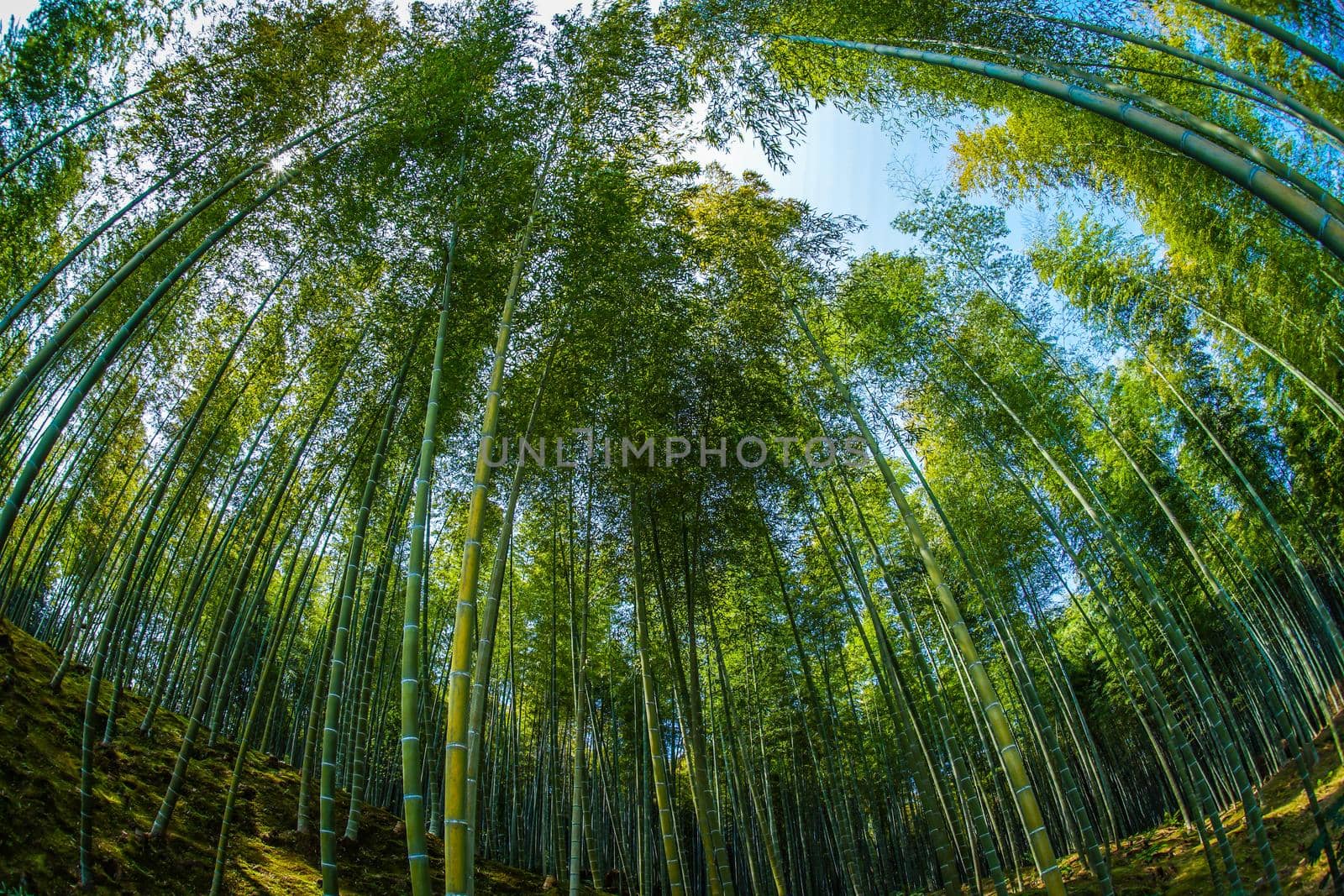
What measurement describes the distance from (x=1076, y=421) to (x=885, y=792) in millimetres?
9386

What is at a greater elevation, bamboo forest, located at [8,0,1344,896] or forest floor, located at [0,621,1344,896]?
bamboo forest, located at [8,0,1344,896]

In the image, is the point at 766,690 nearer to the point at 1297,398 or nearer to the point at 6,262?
the point at 1297,398

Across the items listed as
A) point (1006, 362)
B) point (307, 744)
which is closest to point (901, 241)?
point (1006, 362)

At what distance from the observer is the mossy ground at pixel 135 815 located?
3086 millimetres

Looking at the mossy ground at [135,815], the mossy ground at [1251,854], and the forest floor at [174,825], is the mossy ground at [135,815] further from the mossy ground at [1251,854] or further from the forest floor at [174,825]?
the mossy ground at [1251,854]

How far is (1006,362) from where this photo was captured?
21.0ft

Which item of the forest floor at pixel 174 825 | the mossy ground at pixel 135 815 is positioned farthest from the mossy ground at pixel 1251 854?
the mossy ground at pixel 135 815

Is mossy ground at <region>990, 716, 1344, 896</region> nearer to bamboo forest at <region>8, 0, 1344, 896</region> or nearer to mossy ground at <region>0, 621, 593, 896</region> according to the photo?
bamboo forest at <region>8, 0, 1344, 896</region>

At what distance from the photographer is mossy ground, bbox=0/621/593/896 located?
309 cm

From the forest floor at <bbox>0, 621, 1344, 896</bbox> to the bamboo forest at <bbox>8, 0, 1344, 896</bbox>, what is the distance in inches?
1.4

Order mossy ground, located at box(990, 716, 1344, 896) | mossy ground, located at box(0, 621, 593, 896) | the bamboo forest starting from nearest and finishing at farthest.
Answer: mossy ground, located at box(0, 621, 593, 896), the bamboo forest, mossy ground, located at box(990, 716, 1344, 896)

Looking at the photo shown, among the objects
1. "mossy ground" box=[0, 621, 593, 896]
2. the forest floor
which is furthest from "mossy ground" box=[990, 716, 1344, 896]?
"mossy ground" box=[0, 621, 593, 896]

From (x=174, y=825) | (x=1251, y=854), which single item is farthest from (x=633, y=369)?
(x=1251, y=854)

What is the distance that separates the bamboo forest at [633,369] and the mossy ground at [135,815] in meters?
0.03
